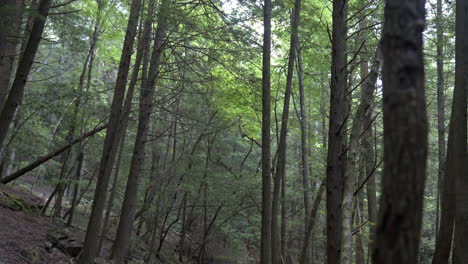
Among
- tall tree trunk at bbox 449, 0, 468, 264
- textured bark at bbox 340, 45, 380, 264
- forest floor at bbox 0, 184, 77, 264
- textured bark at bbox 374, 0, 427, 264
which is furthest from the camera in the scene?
forest floor at bbox 0, 184, 77, 264

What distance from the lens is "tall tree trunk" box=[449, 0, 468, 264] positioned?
5273 mm

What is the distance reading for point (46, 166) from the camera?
13.5 m

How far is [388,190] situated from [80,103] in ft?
36.3

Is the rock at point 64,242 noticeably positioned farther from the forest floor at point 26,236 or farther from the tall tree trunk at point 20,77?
the tall tree trunk at point 20,77

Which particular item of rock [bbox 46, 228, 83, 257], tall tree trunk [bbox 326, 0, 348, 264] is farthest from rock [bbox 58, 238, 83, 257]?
tall tree trunk [bbox 326, 0, 348, 264]

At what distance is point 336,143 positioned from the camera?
4.20 m

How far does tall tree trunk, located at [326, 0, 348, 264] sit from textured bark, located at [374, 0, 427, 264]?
1.60 m

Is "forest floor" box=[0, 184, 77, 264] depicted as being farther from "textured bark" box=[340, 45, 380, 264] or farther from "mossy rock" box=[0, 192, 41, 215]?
"textured bark" box=[340, 45, 380, 264]

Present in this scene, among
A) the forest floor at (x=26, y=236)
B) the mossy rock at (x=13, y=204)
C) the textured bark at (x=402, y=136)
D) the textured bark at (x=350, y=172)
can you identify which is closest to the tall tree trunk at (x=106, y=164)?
the forest floor at (x=26, y=236)

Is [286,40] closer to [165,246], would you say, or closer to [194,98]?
[194,98]

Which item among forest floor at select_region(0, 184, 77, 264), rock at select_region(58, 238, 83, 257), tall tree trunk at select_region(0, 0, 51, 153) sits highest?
tall tree trunk at select_region(0, 0, 51, 153)

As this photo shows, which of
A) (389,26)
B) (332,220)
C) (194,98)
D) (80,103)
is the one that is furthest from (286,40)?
(389,26)

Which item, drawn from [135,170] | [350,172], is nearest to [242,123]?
[135,170]

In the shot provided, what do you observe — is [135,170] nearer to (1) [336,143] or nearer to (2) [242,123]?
(2) [242,123]
